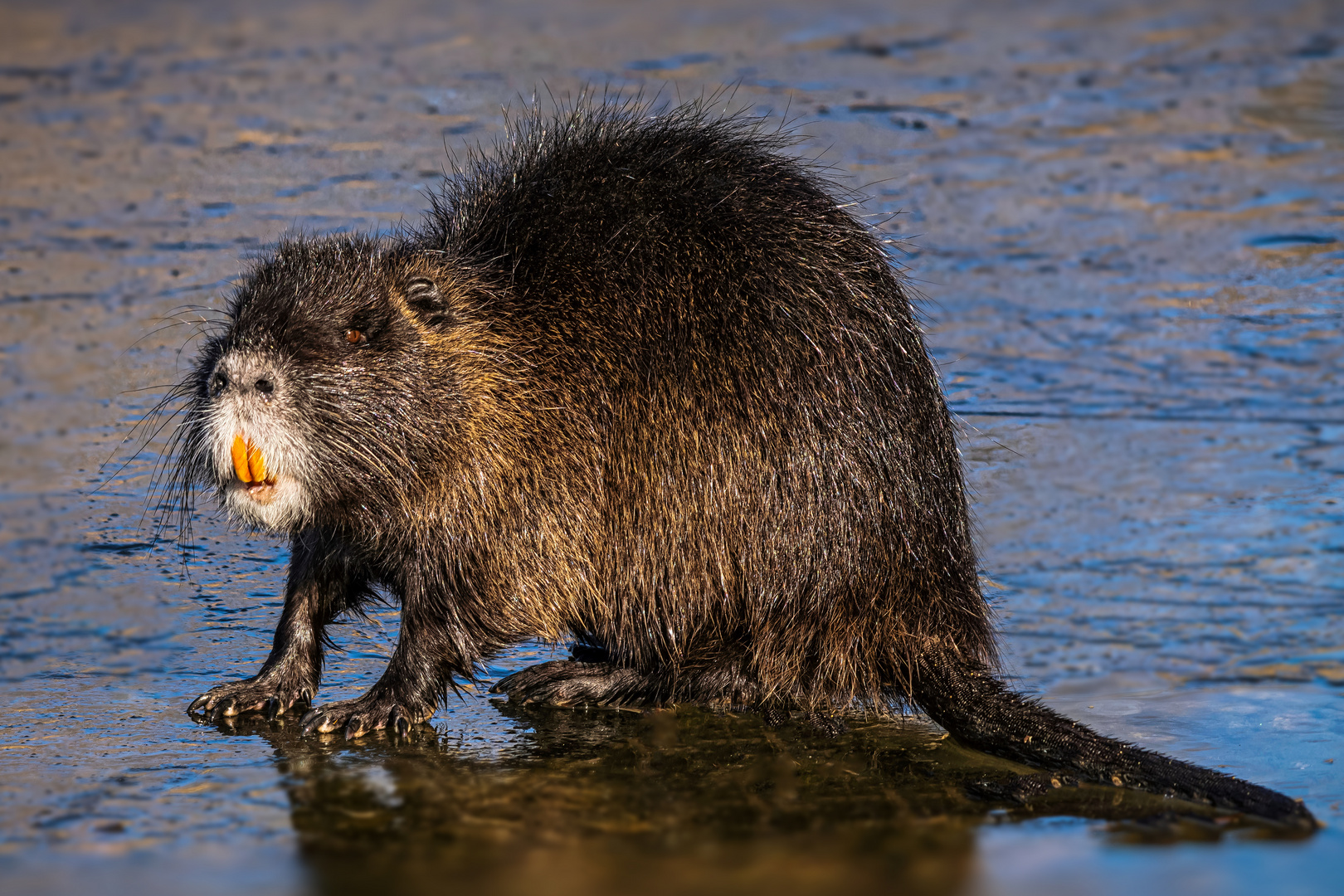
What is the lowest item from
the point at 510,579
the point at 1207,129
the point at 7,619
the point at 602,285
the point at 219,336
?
the point at 7,619

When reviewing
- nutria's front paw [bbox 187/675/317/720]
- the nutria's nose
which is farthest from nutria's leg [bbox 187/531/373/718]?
the nutria's nose

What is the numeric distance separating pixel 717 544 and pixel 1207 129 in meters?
6.63

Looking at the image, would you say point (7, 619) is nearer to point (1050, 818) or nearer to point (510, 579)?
point (510, 579)

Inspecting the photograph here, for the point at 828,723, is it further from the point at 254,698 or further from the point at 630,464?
the point at 254,698

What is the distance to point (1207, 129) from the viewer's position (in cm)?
930

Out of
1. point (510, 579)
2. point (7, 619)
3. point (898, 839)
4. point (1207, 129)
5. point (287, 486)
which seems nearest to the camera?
point (898, 839)

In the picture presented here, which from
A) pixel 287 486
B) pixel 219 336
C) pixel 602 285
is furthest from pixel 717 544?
pixel 219 336

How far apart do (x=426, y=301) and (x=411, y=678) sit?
3.58ft

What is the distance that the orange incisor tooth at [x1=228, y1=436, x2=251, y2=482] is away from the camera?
3.77 meters

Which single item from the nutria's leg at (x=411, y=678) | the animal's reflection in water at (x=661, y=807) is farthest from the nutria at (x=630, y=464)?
the animal's reflection in water at (x=661, y=807)

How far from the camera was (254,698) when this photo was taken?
409cm

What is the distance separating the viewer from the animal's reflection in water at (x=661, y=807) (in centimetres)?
280

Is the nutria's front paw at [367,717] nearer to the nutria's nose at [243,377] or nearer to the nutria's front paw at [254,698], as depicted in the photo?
the nutria's front paw at [254,698]

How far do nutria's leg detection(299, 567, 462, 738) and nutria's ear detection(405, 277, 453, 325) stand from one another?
0.77 metres
